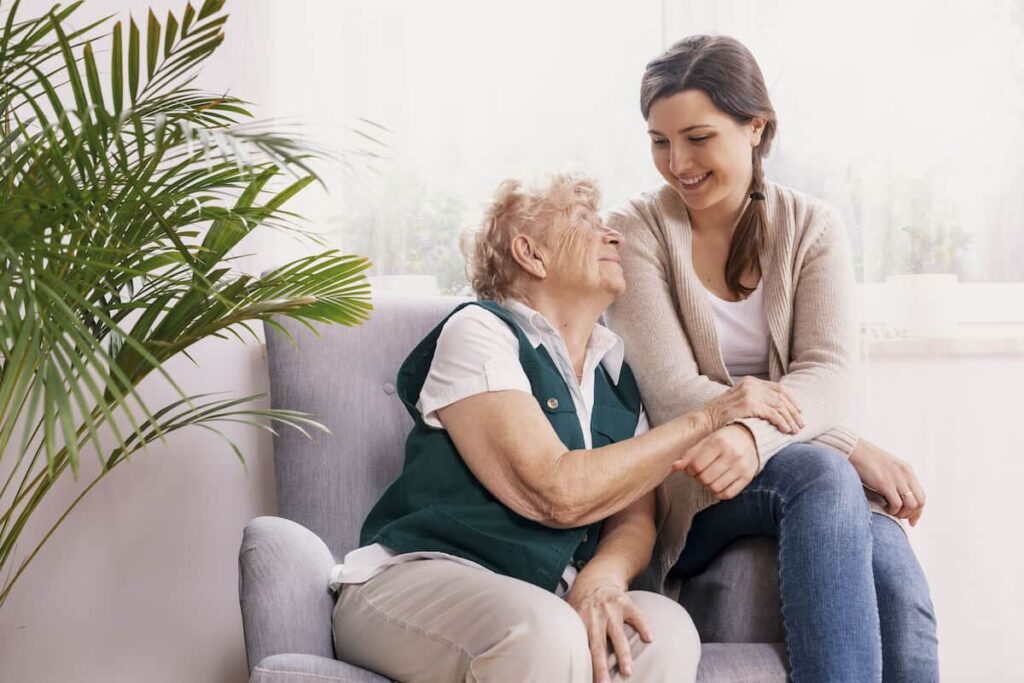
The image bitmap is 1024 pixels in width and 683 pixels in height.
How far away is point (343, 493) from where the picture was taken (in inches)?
81.9

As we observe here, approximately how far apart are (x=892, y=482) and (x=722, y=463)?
36 centimetres

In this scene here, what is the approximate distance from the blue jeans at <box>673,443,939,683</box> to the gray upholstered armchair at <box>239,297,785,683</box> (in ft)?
0.26

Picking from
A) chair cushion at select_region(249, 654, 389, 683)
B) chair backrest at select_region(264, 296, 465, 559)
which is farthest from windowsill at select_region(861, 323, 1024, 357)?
chair cushion at select_region(249, 654, 389, 683)

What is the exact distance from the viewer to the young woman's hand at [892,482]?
180 cm

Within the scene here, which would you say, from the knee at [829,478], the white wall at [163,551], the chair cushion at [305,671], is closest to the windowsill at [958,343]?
the knee at [829,478]

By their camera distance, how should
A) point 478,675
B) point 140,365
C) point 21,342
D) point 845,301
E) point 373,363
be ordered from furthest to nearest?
point 373,363 → point 845,301 → point 140,365 → point 478,675 → point 21,342

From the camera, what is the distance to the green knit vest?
1638 mm

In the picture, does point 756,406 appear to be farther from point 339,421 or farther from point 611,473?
point 339,421

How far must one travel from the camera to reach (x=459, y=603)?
59.2 inches

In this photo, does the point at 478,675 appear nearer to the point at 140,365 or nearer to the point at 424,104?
the point at 140,365

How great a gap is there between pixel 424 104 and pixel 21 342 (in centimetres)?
143

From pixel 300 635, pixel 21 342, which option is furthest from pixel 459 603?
pixel 21 342

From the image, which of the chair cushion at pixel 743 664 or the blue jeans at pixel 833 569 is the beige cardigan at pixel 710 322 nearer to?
the blue jeans at pixel 833 569

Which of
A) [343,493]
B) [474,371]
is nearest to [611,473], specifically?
[474,371]
